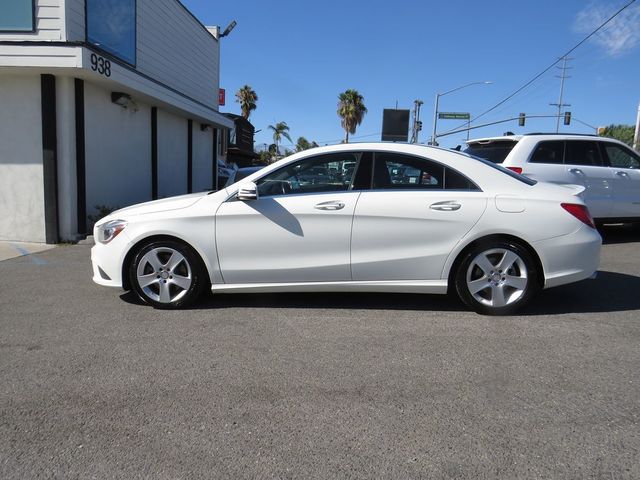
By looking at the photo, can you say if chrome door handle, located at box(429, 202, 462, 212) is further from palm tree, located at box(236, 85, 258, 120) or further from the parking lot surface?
palm tree, located at box(236, 85, 258, 120)

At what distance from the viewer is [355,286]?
186 inches

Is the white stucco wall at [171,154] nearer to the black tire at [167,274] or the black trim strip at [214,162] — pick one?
the black trim strip at [214,162]

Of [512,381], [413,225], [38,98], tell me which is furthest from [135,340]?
[38,98]

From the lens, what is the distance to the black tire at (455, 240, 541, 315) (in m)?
4.59

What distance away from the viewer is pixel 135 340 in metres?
4.09

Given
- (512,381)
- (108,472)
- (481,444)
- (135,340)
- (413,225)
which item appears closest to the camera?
(108,472)

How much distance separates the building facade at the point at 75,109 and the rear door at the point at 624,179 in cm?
894

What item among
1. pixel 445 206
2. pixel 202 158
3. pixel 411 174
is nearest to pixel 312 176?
pixel 411 174

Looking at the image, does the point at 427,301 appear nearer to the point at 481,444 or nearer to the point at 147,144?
the point at 481,444

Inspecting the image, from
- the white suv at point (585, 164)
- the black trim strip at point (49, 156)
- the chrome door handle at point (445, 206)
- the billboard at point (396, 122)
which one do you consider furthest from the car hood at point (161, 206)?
the billboard at point (396, 122)

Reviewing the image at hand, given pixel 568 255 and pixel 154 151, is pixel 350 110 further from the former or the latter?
A: pixel 568 255

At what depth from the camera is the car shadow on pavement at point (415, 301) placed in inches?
197

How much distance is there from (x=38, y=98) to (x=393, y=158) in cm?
683

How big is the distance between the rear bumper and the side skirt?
0.93m
